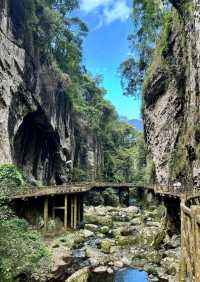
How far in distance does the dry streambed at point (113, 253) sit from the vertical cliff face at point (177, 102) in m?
4.52

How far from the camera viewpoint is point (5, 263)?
37.2 feet

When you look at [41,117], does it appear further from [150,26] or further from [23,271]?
[23,271]

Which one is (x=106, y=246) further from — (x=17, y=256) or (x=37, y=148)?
(x=37, y=148)

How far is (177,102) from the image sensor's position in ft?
91.1

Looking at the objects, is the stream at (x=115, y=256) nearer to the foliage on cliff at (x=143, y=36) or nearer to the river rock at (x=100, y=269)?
the river rock at (x=100, y=269)

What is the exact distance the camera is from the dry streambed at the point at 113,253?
53.5 feet

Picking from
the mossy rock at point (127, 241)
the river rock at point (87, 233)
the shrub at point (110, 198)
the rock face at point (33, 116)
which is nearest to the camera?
the mossy rock at point (127, 241)

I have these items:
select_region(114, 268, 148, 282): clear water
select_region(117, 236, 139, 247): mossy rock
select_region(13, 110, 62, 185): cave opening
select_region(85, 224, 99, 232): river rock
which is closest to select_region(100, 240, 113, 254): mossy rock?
select_region(117, 236, 139, 247): mossy rock

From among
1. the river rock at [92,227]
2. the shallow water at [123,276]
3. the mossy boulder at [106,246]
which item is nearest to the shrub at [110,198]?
the river rock at [92,227]

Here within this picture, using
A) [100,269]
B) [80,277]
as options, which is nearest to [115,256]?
[100,269]

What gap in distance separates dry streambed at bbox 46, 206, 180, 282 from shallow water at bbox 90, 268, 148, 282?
0.33m

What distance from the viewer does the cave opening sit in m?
35.4

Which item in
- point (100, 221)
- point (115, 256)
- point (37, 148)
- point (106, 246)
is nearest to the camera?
point (115, 256)

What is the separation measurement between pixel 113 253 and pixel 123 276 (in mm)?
3908
